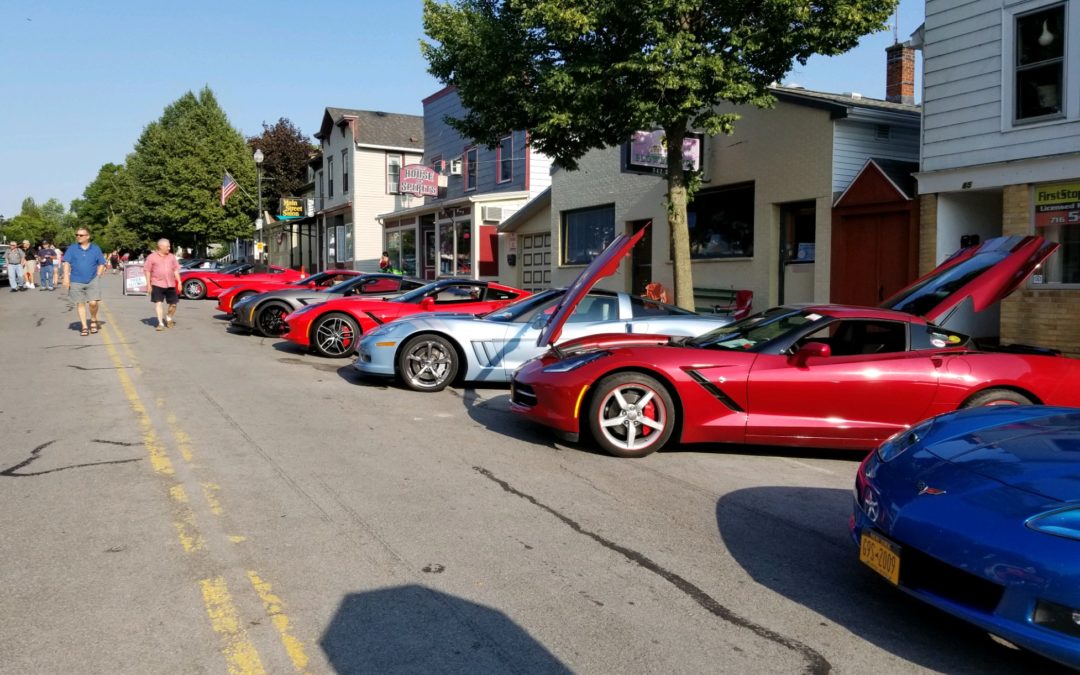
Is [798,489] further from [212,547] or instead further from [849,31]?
[849,31]

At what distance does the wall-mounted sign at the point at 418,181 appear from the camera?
28.5 m

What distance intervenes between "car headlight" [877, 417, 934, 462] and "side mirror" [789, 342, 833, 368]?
1.85 metres

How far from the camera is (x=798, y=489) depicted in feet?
19.4

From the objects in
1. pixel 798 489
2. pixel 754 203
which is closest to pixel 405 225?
pixel 754 203

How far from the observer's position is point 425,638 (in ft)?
11.1

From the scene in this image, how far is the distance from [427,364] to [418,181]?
19.9 metres

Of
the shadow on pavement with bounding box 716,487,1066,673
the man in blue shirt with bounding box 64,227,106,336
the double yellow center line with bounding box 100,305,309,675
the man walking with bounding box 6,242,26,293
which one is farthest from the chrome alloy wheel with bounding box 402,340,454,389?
the man walking with bounding box 6,242,26,293

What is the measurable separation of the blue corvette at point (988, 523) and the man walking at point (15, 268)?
3363 cm

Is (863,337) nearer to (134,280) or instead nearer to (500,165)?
(500,165)

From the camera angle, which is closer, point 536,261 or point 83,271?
point 83,271

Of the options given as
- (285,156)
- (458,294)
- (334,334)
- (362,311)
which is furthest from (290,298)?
(285,156)

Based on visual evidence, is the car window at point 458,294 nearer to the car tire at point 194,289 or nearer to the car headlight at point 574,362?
the car headlight at point 574,362

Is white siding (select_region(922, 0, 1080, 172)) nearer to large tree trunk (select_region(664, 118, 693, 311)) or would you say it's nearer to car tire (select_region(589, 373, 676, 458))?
large tree trunk (select_region(664, 118, 693, 311))

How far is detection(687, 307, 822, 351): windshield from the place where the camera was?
6742 mm
